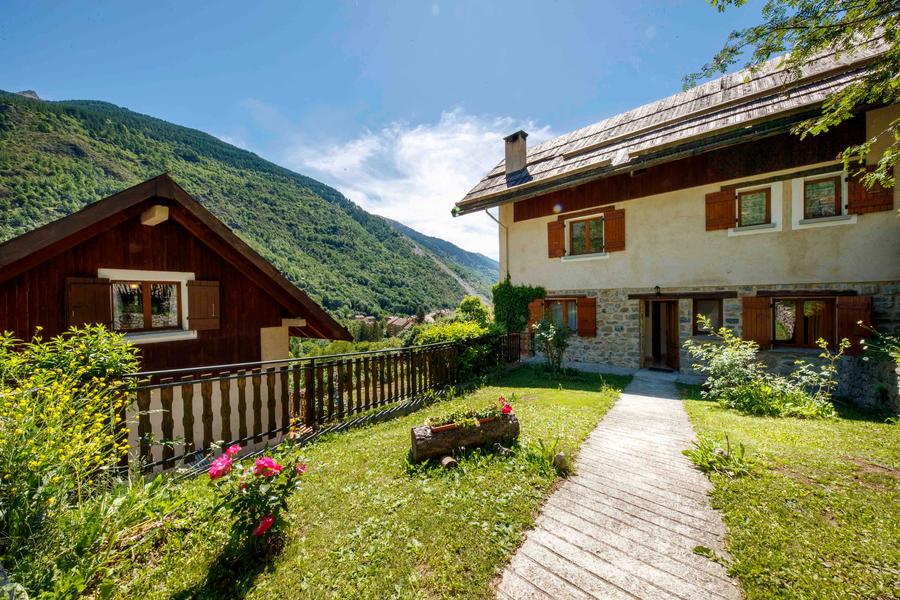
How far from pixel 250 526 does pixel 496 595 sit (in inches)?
76.8

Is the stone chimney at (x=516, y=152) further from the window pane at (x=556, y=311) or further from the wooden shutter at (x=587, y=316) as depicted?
the wooden shutter at (x=587, y=316)

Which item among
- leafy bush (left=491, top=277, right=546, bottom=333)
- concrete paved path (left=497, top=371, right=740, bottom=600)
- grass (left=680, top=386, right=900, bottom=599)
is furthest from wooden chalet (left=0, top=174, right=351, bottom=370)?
leafy bush (left=491, top=277, right=546, bottom=333)

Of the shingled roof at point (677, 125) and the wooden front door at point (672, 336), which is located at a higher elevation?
the shingled roof at point (677, 125)

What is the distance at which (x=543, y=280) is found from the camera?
1264cm

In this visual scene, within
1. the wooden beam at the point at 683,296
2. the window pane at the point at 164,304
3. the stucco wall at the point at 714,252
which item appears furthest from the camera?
the wooden beam at the point at 683,296

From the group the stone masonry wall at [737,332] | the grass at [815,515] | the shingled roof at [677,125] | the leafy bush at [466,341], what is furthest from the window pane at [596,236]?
the grass at [815,515]

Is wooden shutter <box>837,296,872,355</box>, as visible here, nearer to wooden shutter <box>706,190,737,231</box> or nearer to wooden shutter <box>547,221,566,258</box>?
wooden shutter <box>706,190,737,231</box>

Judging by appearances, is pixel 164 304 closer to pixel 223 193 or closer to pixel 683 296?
pixel 683 296

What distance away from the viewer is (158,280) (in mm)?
5840

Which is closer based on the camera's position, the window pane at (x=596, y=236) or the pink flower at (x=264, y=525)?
the pink flower at (x=264, y=525)

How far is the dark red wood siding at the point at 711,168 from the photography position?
26.8 ft

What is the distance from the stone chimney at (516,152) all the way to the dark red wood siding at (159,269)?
11.3 meters


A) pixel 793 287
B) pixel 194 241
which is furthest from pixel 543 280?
pixel 194 241

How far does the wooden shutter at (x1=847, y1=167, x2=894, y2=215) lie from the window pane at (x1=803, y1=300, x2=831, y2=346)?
2.41m
